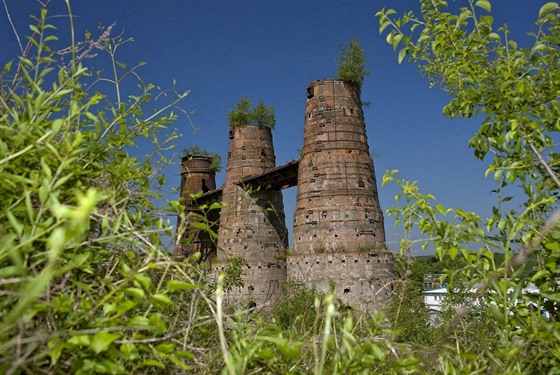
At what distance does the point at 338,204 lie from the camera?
13.5 meters

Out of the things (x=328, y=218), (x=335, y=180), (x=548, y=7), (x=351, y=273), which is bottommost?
(x=351, y=273)

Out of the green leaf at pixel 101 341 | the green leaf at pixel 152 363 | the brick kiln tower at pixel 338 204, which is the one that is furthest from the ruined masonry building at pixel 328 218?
the green leaf at pixel 101 341

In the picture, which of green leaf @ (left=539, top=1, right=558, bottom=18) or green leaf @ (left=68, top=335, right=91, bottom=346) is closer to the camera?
green leaf @ (left=68, top=335, right=91, bottom=346)

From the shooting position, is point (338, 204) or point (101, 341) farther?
point (338, 204)

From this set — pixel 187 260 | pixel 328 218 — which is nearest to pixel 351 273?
pixel 328 218

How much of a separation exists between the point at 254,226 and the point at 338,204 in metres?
4.51

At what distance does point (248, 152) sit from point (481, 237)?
663 inches

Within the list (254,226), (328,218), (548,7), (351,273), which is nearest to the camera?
(548,7)

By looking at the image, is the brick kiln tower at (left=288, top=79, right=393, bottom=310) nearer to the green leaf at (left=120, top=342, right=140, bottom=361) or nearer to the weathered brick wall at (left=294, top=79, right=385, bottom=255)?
the weathered brick wall at (left=294, top=79, right=385, bottom=255)

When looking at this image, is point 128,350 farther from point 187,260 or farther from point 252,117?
point 252,117

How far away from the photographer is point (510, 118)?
1972 mm

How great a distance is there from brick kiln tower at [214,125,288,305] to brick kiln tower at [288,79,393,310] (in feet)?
7.58

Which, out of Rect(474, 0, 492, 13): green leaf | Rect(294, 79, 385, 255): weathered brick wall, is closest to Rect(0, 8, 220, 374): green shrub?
Rect(474, 0, 492, 13): green leaf

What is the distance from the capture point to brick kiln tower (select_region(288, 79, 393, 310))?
13.0 meters
